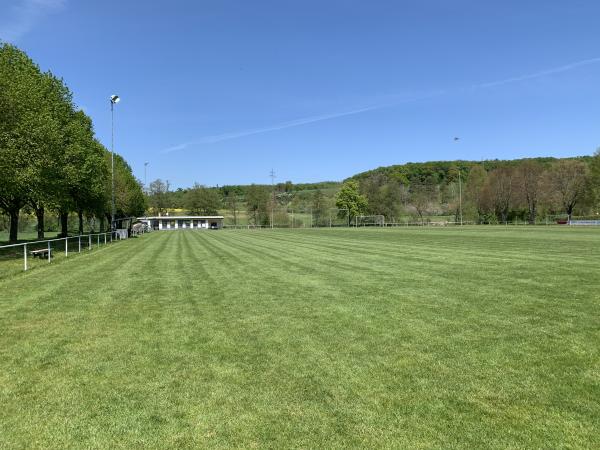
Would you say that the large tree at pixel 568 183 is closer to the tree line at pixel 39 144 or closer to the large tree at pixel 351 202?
the large tree at pixel 351 202

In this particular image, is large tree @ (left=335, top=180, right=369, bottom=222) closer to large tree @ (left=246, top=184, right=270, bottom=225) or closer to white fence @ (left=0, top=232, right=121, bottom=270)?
large tree @ (left=246, top=184, right=270, bottom=225)

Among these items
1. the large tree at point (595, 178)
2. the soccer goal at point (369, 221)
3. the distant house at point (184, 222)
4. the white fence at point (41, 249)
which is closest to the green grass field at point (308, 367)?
the white fence at point (41, 249)

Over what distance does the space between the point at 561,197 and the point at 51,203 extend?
92.9 meters

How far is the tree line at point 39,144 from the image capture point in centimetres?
2417

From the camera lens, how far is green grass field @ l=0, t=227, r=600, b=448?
4.24 meters

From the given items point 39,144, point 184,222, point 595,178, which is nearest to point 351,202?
point 184,222

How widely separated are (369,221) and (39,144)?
93914 millimetres

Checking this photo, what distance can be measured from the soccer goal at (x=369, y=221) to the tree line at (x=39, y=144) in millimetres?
75093

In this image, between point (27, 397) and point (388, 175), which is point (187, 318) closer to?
point (27, 397)

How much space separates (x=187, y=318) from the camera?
352 inches

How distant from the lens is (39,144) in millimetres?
25828

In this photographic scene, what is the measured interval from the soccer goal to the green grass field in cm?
9792

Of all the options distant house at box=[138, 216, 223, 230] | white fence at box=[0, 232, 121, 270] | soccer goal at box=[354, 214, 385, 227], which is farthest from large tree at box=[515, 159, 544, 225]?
white fence at box=[0, 232, 121, 270]

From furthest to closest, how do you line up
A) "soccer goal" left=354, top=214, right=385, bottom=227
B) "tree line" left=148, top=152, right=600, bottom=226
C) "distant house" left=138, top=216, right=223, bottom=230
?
→ "distant house" left=138, top=216, right=223, bottom=230 < "soccer goal" left=354, top=214, right=385, bottom=227 < "tree line" left=148, top=152, right=600, bottom=226
